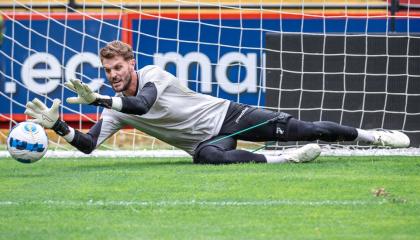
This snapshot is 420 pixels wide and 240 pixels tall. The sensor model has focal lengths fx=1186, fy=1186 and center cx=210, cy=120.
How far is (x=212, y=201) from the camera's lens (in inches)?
304

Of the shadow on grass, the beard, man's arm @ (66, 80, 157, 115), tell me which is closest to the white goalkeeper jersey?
the beard

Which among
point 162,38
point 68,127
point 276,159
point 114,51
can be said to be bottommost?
point 276,159

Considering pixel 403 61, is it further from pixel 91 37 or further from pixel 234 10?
pixel 91 37

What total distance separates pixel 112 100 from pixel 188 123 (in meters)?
1.07

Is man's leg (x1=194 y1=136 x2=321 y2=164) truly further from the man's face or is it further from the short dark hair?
the short dark hair

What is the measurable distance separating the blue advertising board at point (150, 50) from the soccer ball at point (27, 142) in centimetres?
372

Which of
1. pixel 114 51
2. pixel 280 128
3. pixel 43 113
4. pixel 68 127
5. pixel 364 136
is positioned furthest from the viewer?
pixel 364 136

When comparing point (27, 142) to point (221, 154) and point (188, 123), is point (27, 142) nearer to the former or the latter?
point (188, 123)

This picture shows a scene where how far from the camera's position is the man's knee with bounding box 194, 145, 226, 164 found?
988 centimetres

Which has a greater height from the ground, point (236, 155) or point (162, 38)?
point (162, 38)

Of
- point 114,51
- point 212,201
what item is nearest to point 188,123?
point 114,51

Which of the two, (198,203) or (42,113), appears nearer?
(198,203)

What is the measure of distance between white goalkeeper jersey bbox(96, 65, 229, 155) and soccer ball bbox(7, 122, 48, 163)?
76 centimetres

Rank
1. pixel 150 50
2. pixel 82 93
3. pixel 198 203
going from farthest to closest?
pixel 150 50
pixel 82 93
pixel 198 203
